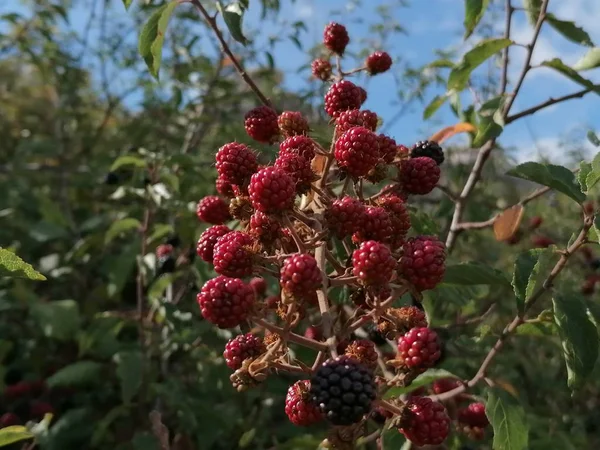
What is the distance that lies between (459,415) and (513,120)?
3.89ft

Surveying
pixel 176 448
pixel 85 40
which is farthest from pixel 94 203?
pixel 176 448

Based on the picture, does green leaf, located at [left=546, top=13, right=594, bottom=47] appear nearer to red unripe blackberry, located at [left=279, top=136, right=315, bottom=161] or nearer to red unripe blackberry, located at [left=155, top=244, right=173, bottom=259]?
red unripe blackberry, located at [left=279, top=136, right=315, bottom=161]

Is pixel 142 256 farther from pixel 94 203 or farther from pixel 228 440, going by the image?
pixel 94 203

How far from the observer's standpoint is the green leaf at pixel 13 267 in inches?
58.4

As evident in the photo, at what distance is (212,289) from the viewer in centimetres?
133

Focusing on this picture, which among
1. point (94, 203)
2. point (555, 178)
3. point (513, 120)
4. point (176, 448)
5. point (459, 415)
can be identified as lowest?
point (176, 448)

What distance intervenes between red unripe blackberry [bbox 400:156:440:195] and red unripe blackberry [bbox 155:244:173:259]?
214cm

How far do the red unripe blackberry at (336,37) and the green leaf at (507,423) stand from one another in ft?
4.32

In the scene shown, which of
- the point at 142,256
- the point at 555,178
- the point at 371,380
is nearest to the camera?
the point at 371,380

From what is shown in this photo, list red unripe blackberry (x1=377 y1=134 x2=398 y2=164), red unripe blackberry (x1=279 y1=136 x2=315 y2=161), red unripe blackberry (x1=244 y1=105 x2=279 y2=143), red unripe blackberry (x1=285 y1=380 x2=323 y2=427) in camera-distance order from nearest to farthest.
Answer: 1. red unripe blackberry (x1=285 y1=380 x2=323 y2=427)
2. red unripe blackberry (x1=279 y1=136 x2=315 y2=161)
3. red unripe blackberry (x1=377 y1=134 x2=398 y2=164)
4. red unripe blackberry (x1=244 y1=105 x2=279 y2=143)

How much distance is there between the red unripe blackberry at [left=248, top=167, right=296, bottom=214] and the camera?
141cm

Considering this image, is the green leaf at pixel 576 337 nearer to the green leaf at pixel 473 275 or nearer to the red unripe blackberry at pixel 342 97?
the green leaf at pixel 473 275

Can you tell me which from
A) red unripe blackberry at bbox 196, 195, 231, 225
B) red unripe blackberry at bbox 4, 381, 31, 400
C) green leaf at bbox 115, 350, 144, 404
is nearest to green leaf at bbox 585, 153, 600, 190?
red unripe blackberry at bbox 196, 195, 231, 225

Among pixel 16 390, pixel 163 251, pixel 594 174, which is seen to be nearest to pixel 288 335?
pixel 594 174
